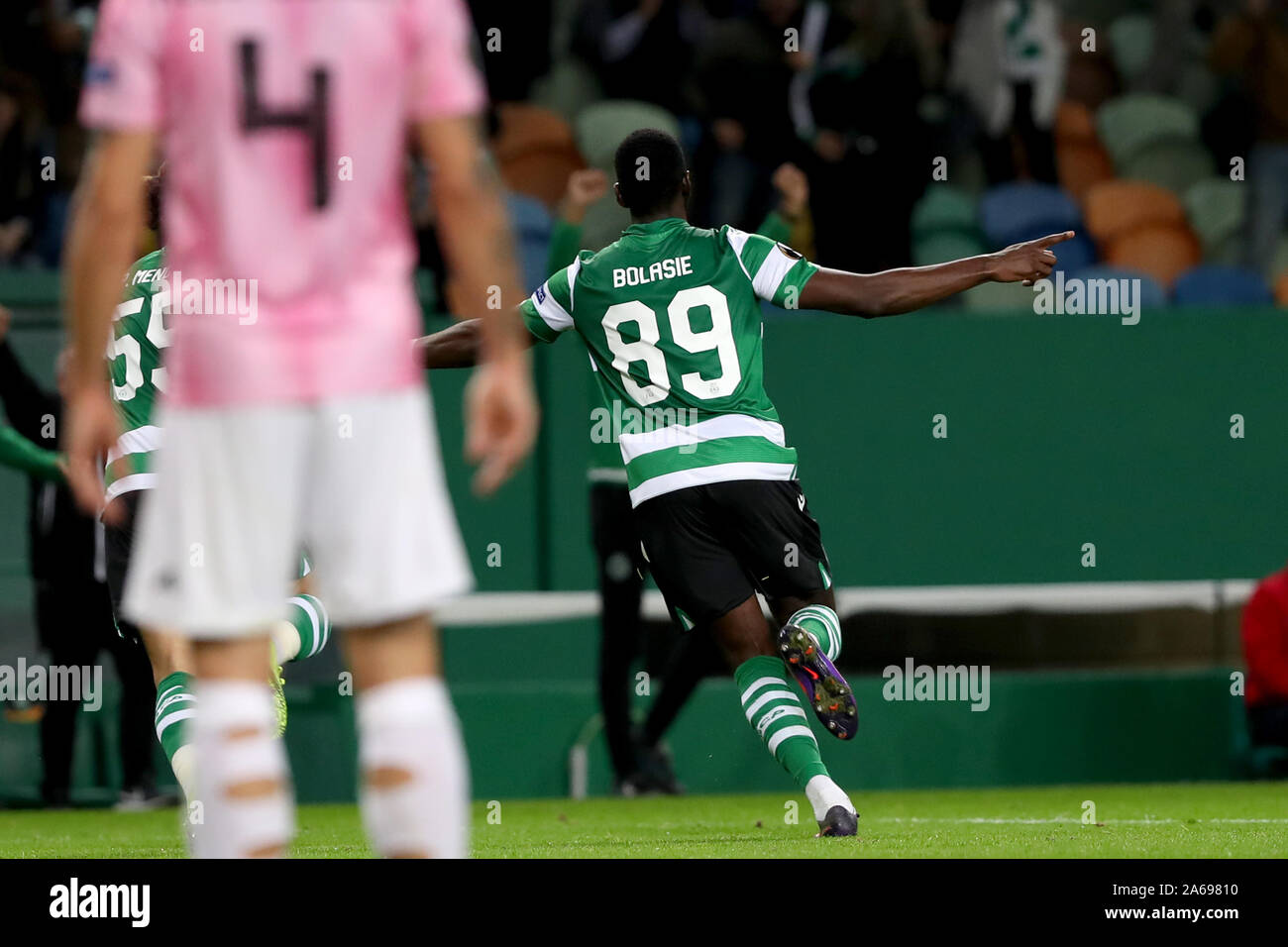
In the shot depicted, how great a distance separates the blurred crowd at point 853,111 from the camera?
1218 centimetres

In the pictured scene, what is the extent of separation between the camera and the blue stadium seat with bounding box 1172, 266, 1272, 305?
12.4 m

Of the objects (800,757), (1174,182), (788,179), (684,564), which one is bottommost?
(800,757)

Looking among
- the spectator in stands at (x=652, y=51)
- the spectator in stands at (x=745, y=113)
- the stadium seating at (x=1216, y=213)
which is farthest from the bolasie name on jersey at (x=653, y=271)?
the stadium seating at (x=1216, y=213)

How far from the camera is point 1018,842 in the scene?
672 cm

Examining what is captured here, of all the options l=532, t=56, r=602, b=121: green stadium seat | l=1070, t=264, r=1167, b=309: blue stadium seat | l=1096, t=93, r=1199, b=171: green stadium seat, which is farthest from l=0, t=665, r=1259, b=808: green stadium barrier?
l=1096, t=93, r=1199, b=171: green stadium seat

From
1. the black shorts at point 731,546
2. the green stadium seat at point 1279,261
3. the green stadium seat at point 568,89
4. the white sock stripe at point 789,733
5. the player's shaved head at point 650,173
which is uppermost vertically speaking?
the green stadium seat at point 568,89

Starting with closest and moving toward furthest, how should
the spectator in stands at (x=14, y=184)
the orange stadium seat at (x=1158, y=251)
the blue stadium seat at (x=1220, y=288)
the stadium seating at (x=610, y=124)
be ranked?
the spectator in stands at (x=14, y=184) → the blue stadium seat at (x=1220, y=288) → the stadium seating at (x=610, y=124) → the orange stadium seat at (x=1158, y=251)

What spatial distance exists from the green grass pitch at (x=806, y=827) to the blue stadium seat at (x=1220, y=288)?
3168mm

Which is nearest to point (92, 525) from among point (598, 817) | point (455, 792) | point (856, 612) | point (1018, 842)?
point (598, 817)

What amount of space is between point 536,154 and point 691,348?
6.62m

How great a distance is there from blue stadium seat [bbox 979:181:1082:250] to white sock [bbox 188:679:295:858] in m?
9.90

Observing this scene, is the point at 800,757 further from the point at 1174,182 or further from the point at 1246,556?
the point at 1174,182

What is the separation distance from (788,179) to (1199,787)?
4.24 meters

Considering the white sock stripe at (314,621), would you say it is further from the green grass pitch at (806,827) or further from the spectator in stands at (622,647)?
the spectator in stands at (622,647)
